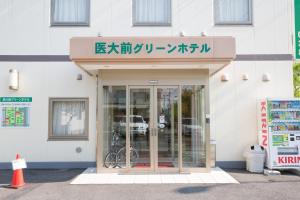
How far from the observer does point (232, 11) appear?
9.25 metres

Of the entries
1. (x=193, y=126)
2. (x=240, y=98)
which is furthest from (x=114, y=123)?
(x=240, y=98)

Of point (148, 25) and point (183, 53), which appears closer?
point (183, 53)

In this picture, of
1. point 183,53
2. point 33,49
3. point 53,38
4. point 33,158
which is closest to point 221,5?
point 183,53

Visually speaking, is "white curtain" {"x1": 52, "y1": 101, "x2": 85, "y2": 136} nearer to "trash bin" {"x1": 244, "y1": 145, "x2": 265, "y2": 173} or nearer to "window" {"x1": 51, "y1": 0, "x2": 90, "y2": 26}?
"window" {"x1": 51, "y1": 0, "x2": 90, "y2": 26}

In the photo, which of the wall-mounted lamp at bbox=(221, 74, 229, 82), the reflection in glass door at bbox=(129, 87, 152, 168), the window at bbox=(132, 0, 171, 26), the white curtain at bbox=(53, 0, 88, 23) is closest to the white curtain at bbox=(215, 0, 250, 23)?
the window at bbox=(132, 0, 171, 26)

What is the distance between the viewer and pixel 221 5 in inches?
364

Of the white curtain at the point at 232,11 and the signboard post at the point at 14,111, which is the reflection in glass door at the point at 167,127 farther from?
the signboard post at the point at 14,111

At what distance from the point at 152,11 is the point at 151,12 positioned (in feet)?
0.15

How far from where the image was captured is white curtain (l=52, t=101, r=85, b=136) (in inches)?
348

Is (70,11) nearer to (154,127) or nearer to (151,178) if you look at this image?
(154,127)

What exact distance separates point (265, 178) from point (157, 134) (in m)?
2.99

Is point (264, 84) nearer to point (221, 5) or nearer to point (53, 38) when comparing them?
point (221, 5)

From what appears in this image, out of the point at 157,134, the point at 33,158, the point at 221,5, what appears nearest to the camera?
the point at 157,134

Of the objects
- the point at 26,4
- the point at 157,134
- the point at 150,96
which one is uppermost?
the point at 26,4
